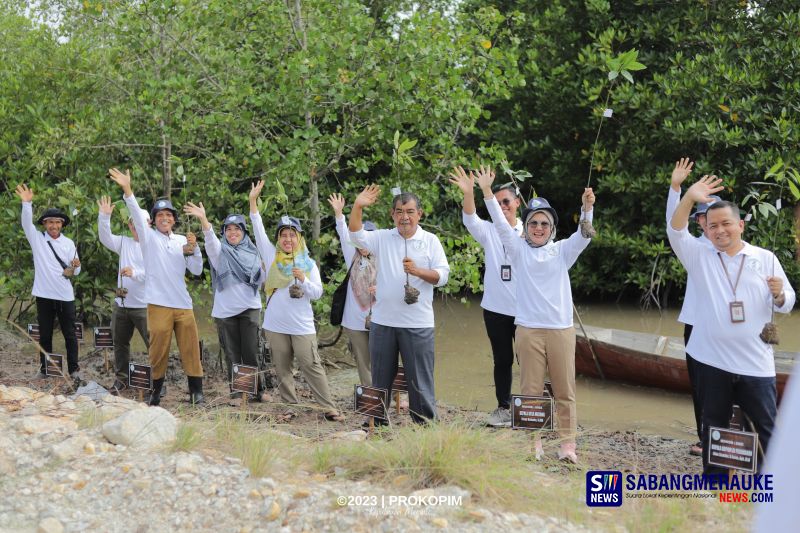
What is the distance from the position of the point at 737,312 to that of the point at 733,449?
31.8 inches

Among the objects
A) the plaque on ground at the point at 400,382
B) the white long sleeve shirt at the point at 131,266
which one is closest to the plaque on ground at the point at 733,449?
the plaque on ground at the point at 400,382

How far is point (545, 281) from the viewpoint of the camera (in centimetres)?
551

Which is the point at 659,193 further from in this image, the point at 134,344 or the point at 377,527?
the point at 377,527

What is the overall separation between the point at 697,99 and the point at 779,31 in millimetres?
1805

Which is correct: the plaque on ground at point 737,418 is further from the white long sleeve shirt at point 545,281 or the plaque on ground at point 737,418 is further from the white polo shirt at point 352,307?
the white polo shirt at point 352,307

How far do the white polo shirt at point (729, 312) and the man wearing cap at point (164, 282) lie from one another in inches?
169

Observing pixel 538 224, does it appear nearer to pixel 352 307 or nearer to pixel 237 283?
pixel 352 307

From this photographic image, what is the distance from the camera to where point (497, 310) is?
22.5 feet

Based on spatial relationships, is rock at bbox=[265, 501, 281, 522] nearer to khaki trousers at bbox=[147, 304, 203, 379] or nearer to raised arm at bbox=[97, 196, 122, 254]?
khaki trousers at bbox=[147, 304, 203, 379]

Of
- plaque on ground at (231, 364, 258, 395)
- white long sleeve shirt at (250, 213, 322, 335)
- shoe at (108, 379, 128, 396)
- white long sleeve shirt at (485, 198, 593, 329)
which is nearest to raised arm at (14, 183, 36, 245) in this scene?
shoe at (108, 379, 128, 396)

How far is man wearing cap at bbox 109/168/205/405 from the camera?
279 inches

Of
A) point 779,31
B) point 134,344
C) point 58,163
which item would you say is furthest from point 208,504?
point 779,31

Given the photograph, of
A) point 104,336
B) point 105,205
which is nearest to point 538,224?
point 105,205

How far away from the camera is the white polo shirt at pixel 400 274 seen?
5855 mm
